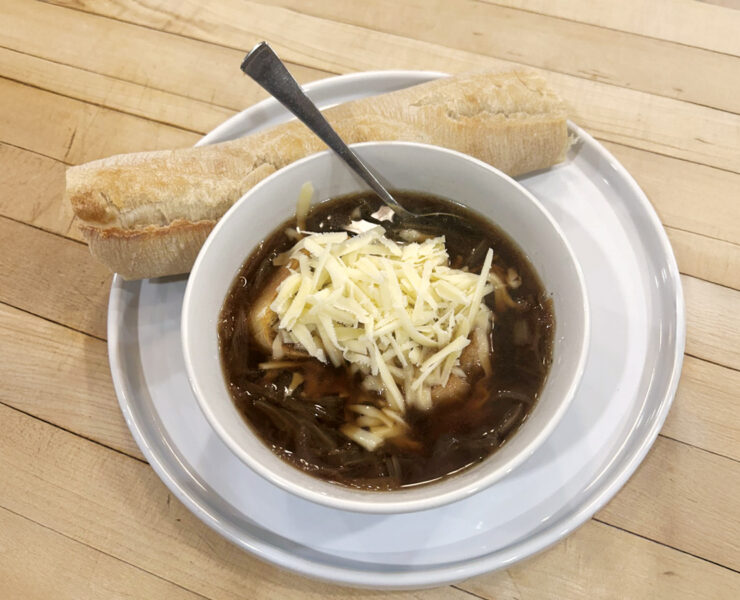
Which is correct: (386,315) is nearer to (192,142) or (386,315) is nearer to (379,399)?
(379,399)

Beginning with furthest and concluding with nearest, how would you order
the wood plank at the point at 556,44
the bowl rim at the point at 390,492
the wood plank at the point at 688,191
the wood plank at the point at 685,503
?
the wood plank at the point at 556,44 < the wood plank at the point at 688,191 < the wood plank at the point at 685,503 < the bowl rim at the point at 390,492

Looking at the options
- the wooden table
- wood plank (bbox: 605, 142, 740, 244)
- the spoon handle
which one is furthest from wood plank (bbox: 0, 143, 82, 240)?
wood plank (bbox: 605, 142, 740, 244)

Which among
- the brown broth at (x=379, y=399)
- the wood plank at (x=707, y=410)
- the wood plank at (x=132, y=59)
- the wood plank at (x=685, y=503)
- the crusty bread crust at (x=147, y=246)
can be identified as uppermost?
the wood plank at (x=132, y=59)

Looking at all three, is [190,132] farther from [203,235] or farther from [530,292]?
[530,292]

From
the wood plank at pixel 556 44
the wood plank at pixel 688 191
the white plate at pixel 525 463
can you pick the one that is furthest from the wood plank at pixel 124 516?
the wood plank at pixel 556 44

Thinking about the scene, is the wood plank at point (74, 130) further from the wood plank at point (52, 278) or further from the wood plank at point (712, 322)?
the wood plank at point (712, 322)

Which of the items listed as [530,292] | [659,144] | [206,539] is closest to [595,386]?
[530,292]

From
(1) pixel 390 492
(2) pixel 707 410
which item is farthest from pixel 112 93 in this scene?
(2) pixel 707 410
